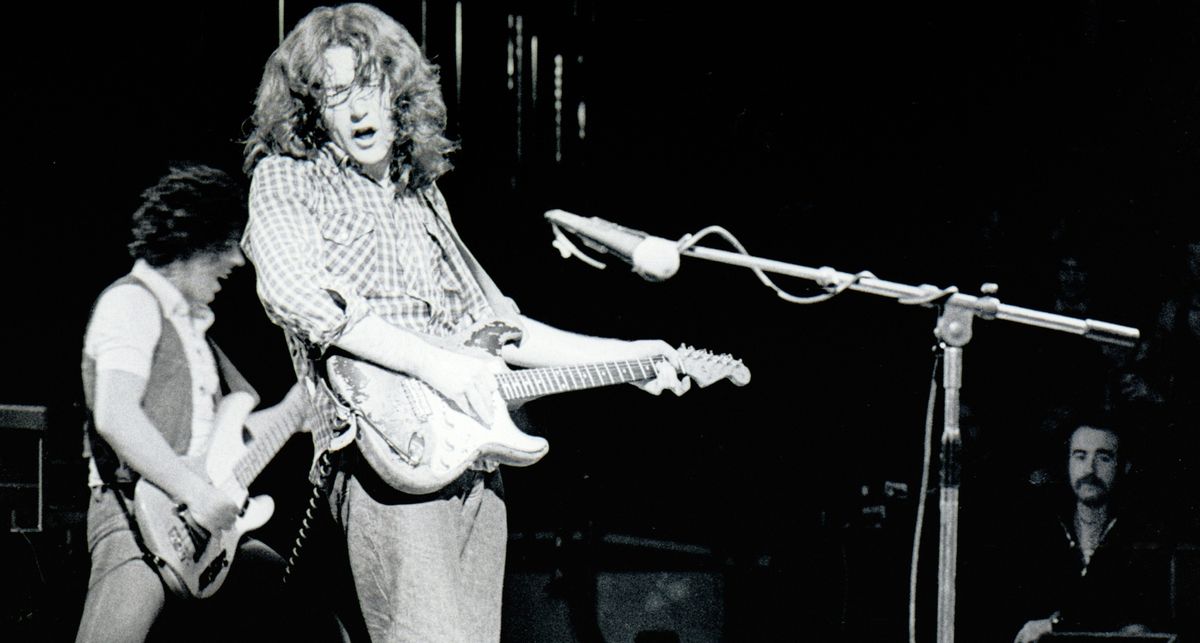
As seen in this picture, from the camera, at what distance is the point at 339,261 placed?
2367 millimetres

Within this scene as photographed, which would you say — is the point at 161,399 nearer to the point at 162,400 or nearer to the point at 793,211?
the point at 162,400

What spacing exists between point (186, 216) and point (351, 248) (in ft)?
3.28

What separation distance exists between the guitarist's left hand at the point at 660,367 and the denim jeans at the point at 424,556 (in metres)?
0.51

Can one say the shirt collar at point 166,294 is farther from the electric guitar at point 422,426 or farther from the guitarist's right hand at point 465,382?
the guitarist's right hand at point 465,382

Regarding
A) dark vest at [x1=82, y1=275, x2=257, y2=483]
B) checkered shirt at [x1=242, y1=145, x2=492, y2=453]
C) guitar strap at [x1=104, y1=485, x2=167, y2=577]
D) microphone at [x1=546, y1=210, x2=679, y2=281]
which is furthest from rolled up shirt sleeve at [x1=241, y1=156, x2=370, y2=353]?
guitar strap at [x1=104, y1=485, x2=167, y2=577]

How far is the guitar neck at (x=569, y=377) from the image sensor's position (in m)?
2.51

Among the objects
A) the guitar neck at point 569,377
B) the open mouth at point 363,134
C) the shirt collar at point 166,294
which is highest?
the open mouth at point 363,134

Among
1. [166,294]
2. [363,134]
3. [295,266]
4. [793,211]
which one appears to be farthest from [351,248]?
[793,211]

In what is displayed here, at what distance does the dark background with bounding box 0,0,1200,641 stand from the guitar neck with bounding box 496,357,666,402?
39.8 inches

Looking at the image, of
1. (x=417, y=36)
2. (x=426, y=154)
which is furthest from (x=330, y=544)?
(x=417, y=36)

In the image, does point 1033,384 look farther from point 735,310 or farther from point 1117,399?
point 735,310

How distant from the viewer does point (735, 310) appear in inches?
165

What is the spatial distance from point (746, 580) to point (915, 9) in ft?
6.77

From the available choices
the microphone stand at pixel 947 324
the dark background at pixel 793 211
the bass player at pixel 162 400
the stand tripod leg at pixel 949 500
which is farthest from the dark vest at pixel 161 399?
the stand tripod leg at pixel 949 500
